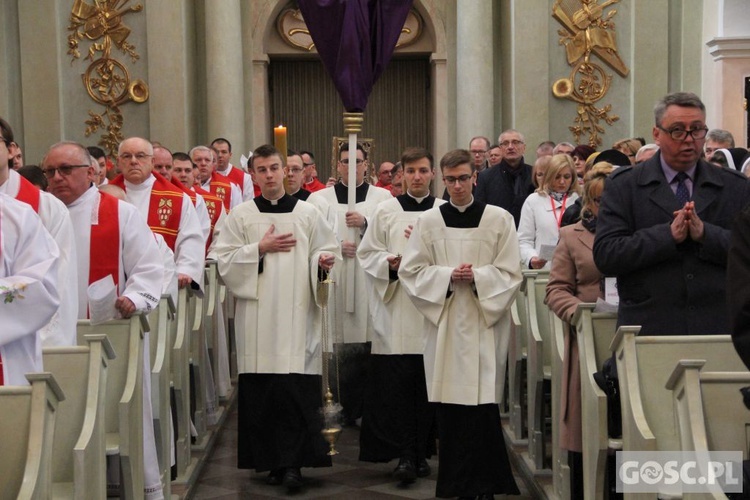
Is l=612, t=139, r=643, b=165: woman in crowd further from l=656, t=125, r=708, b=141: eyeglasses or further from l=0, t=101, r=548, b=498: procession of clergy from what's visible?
l=656, t=125, r=708, b=141: eyeglasses

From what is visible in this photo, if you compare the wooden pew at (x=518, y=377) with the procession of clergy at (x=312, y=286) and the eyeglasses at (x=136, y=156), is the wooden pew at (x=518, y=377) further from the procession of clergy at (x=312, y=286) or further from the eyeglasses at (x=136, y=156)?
the eyeglasses at (x=136, y=156)

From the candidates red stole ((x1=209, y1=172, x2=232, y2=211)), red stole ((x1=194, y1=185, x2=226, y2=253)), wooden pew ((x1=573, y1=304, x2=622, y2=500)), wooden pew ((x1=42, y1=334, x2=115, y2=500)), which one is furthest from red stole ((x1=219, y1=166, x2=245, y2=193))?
wooden pew ((x1=42, y1=334, x2=115, y2=500))

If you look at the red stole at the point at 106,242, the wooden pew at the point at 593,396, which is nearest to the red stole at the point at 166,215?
the red stole at the point at 106,242

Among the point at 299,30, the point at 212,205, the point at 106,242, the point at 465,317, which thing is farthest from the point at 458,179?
the point at 299,30

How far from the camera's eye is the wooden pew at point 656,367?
474 cm

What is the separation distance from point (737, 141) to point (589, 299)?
29.0 ft

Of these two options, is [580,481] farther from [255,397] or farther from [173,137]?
[173,137]

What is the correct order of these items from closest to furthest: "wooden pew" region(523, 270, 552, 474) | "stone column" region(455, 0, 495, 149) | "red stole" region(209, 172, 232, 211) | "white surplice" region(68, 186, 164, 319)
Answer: "white surplice" region(68, 186, 164, 319)
"wooden pew" region(523, 270, 552, 474)
"red stole" region(209, 172, 232, 211)
"stone column" region(455, 0, 495, 149)

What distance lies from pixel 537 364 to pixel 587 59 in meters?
8.34

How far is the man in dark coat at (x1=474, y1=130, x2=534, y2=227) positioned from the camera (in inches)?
407

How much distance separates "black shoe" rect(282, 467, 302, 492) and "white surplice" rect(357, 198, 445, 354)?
1058 mm

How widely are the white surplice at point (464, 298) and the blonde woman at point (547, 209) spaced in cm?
195

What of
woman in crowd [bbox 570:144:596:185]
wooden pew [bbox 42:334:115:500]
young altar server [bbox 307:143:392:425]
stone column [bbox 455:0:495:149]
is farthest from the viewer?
stone column [bbox 455:0:495:149]

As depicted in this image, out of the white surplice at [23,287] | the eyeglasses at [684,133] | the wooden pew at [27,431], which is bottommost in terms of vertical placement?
the wooden pew at [27,431]
